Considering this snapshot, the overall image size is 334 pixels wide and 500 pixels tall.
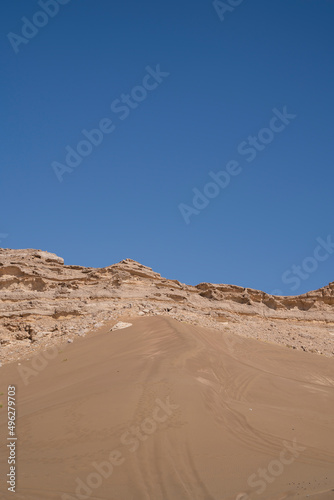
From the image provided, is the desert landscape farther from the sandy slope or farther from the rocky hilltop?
the rocky hilltop

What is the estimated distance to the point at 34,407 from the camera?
11.5m

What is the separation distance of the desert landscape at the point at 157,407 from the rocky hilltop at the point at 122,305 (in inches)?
7.4

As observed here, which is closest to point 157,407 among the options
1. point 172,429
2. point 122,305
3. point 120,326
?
point 172,429

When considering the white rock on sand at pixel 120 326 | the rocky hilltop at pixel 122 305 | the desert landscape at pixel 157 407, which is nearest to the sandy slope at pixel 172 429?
the desert landscape at pixel 157 407

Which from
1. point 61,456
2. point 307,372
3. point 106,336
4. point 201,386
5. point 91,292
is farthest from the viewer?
point 91,292

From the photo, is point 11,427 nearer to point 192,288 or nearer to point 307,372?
point 307,372

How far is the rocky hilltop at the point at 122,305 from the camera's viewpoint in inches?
927

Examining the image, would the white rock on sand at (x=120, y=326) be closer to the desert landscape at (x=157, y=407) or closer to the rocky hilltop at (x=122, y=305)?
the desert landscape at (x=157, y=407)

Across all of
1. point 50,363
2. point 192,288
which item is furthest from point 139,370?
point 192,288

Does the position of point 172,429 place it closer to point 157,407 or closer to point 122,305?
point 157,407

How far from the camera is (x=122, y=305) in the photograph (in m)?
25.7

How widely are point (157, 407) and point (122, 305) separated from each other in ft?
54.0

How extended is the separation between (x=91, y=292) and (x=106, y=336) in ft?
28.8

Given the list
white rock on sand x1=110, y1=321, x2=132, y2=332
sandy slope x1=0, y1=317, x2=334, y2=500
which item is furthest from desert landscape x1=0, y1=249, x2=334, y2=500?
white rock on sand x1=110, y1=321, x2=132, y2=332
